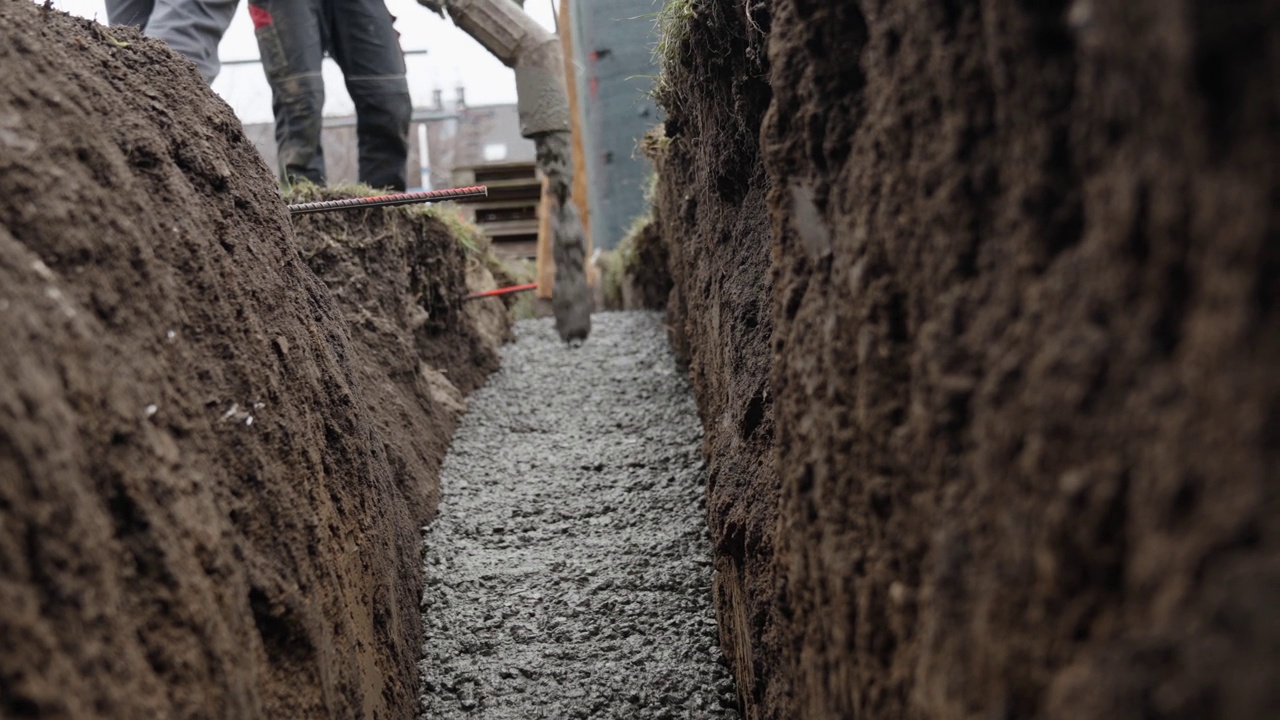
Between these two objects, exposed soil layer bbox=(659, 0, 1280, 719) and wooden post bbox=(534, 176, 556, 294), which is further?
wooden post bbox=(534, 176, 556, 294)

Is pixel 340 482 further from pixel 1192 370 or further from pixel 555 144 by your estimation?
pixel 555 144

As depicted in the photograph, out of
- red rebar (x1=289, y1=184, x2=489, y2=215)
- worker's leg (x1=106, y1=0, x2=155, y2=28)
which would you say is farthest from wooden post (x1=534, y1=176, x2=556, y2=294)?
red rebar (x1=289, y1=184, x2=489, y2=215)

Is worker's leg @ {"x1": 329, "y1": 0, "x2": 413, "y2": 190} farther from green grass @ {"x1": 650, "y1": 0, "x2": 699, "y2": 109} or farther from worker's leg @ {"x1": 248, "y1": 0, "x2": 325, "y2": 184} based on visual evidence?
green grass @ {"x1": 650, "y1": 0, "x2": 699, "y2": 109}

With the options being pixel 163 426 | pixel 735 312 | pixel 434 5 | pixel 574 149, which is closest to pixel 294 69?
pixel 434 5

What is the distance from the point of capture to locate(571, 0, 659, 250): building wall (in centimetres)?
989

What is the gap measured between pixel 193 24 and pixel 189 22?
2 centimetres

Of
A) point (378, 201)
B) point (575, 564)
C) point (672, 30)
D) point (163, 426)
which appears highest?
point (672, 30)

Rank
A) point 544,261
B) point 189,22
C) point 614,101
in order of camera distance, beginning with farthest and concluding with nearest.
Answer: point 614,101
point 544,261
point 189,22

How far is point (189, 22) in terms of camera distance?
4.41m

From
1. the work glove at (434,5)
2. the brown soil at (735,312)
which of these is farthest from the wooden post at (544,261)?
the brown soil at (735,312)

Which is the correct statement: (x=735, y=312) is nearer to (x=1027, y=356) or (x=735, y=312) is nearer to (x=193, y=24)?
(x=1027, y=356)

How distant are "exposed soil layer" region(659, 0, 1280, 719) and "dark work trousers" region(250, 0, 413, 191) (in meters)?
3.73

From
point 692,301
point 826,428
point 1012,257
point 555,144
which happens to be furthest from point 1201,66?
point 555,144

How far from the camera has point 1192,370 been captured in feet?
2.64
